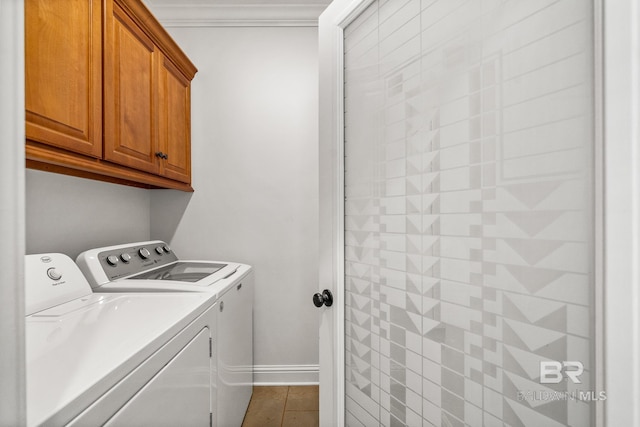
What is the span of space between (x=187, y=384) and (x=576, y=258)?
3.49ft

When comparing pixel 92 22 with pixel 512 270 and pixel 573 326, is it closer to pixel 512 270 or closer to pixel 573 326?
pixel 512 270

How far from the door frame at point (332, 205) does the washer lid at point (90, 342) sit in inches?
18.8

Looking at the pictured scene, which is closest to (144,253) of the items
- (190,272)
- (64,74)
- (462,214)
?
(190,272)

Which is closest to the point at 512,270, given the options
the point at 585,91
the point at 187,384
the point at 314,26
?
the point at 585,91

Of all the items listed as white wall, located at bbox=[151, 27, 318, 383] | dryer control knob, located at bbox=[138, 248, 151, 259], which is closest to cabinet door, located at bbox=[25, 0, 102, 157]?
dryer control knob, located at bbox=[138, 248, 151, 259]

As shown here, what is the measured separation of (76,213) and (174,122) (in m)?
0.74

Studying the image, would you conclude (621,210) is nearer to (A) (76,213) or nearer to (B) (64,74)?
(B) (64,74)

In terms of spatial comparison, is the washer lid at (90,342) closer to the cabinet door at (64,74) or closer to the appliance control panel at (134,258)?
the appliance control panel at (134,258)

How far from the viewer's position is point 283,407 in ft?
6.32

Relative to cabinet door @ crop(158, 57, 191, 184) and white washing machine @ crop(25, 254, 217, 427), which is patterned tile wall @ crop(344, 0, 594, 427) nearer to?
white washing machine @ crop(25, 254, 217, 427)

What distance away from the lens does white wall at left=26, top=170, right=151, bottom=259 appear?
1.34m

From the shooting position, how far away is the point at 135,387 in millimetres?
702

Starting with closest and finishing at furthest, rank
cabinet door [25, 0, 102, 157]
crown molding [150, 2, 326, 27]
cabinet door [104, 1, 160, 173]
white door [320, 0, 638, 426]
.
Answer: white door [320, 0, 638, 426] → cabinet door [25, 0, 102, 157] → cabinet door [104, 1, 160, 173] → crown molding [150, 2, 326, 27]

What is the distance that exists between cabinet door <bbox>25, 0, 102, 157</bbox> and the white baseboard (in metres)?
1.73
